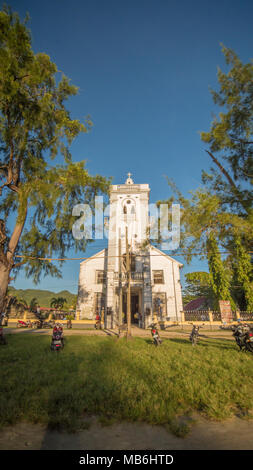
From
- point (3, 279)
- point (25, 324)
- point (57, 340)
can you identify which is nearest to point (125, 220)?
point (25, 324)

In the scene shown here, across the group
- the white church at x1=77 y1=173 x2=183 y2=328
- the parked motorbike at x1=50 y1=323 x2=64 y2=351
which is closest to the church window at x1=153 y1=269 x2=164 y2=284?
the white church at x1=77 y1=173 x2=183 y2=328

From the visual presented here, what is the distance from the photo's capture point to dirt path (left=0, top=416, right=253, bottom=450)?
2.38m

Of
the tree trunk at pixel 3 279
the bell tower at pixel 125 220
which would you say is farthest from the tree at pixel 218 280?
the tree trunk at pixel 3 279

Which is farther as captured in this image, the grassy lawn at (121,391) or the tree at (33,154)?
the tree at (33,154)

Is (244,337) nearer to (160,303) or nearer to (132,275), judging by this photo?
(160,303)

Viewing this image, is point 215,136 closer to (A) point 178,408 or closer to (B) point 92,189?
(B) point 92,189

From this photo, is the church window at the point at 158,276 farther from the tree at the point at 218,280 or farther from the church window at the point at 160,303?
the tree at the point at 218,280

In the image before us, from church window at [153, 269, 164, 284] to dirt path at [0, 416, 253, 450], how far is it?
21.5m

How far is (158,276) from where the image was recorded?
24312 millimetres

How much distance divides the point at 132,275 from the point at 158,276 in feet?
11.3

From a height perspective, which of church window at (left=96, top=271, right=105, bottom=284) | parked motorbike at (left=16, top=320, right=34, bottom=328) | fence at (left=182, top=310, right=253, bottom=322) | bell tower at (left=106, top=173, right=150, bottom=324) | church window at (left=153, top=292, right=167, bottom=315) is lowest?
parked motorbike at (left=16, top=320, right=34, bottom=328)

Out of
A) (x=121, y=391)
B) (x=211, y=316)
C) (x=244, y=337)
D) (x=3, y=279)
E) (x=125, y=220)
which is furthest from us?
(x=125, y=220)

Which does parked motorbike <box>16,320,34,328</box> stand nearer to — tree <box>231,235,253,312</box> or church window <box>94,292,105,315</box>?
church window <box>94,292,105,315</box>

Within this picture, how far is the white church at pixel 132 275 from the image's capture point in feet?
71.8
